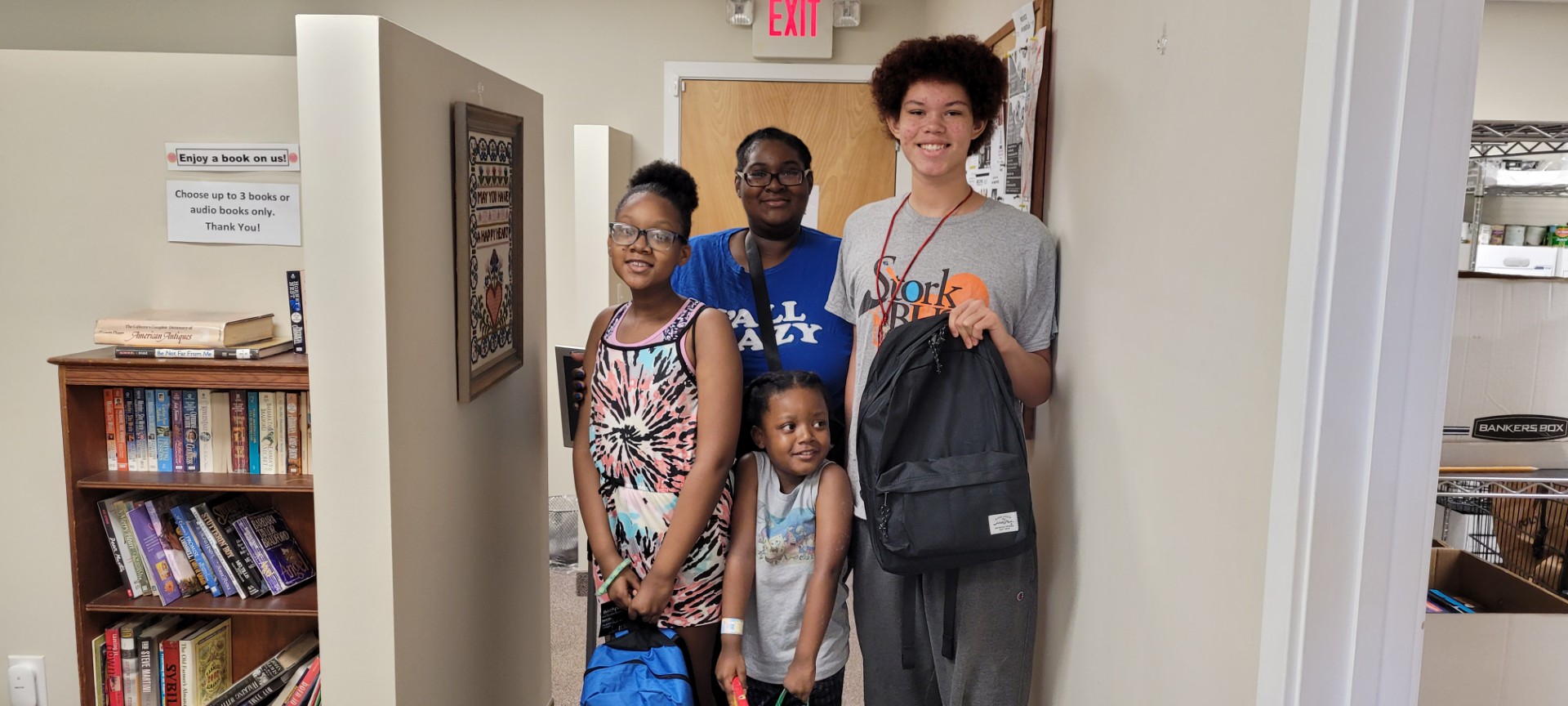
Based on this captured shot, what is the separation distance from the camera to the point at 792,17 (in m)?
4.12

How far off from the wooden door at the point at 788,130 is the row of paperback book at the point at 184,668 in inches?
94.5

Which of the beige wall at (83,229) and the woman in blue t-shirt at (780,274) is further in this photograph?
the beige wall at (83,229)

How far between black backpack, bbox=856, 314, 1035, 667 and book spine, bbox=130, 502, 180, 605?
1555 millimetres

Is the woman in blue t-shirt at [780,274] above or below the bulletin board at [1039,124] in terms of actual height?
below

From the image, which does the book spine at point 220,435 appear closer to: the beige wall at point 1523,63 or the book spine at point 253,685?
the book spine at point 253,685

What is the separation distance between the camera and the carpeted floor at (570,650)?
2.88 m

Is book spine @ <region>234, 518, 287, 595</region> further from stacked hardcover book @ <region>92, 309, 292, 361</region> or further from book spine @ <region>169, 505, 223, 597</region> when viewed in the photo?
stacked hardcover book @ <region>92, 309, 292, 361</region>

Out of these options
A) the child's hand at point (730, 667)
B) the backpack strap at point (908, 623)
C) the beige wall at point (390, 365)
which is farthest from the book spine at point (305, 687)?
the backpack strap at point (908, 623)

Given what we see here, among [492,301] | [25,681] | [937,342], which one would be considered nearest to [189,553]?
[25,681]

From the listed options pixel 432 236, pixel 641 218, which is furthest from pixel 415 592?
pixel 641 218

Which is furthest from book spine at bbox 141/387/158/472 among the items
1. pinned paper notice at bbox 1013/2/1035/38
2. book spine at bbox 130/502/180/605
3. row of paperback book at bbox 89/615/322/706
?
pinned paper notice at bbox 1013/2/1035/38

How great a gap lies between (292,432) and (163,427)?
28 cm

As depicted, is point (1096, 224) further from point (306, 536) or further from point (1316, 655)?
point (306, 536)

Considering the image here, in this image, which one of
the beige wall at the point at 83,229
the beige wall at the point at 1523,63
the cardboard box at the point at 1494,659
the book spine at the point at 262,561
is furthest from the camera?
the beige wall at the point at 1523,63
